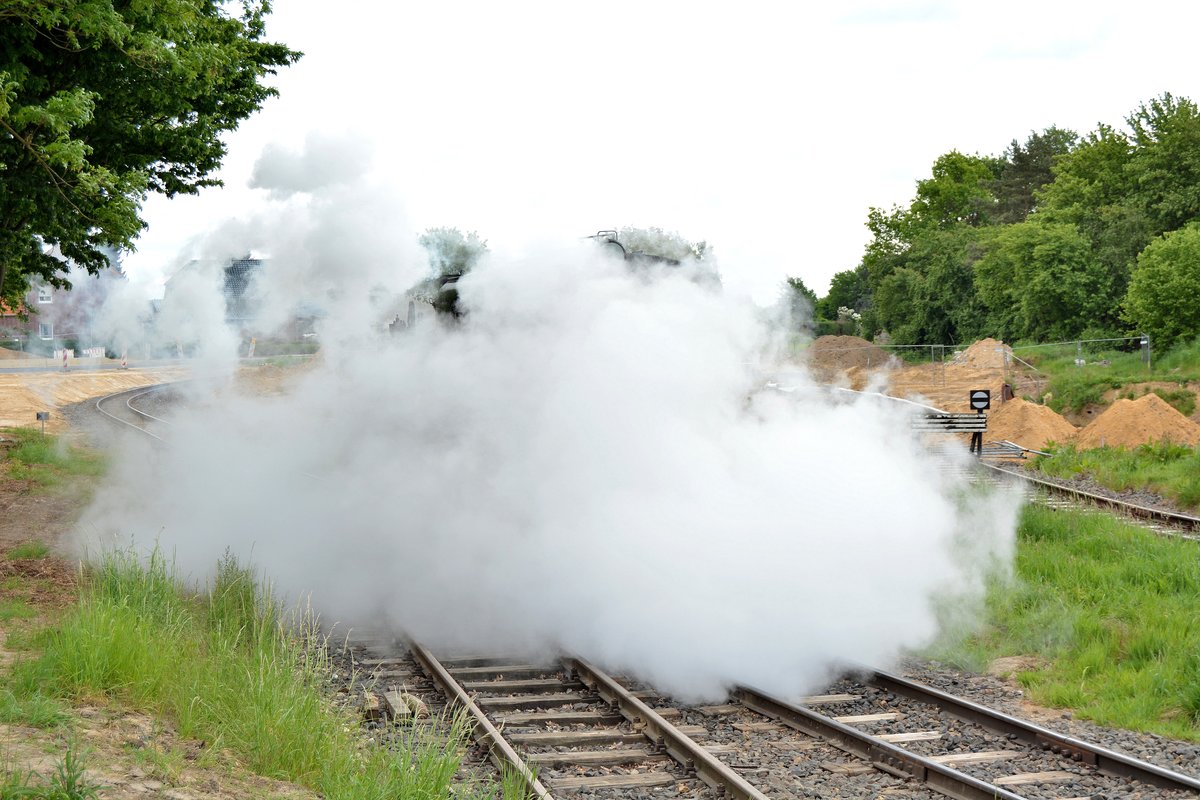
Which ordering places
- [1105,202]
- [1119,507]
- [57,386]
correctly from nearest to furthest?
[1119,507] → [57,386] → [1105,202]

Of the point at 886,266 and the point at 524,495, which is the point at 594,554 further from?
the point at 886,266

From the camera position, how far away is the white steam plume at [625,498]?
8.95m

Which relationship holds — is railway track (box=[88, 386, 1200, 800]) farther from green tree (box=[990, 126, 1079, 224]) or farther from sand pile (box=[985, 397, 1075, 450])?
green tree (box=[990, 126, 1079, 224])

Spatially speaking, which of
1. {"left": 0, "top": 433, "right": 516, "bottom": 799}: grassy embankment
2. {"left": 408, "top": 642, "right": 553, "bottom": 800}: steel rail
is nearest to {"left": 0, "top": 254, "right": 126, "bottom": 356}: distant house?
{"left": 0, "top": 433, "right": 516, "bottom": 799}: grassy embankment

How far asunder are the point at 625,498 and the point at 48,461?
15.7m

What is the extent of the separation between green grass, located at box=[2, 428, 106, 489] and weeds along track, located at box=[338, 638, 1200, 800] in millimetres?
12294

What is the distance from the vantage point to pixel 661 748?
23.4ft

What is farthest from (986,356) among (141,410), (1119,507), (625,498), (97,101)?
(97,101)

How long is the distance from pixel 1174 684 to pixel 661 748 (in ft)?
14.0

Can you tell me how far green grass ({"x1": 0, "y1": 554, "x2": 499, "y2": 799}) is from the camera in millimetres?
5656

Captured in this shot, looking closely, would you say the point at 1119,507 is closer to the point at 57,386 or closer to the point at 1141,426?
the point at 1141,426

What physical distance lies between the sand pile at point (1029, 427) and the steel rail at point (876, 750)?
20.0 metres

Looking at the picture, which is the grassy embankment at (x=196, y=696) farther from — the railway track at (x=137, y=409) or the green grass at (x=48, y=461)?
the railway track at (x=137, y=409)

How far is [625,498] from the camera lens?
9.20 m
